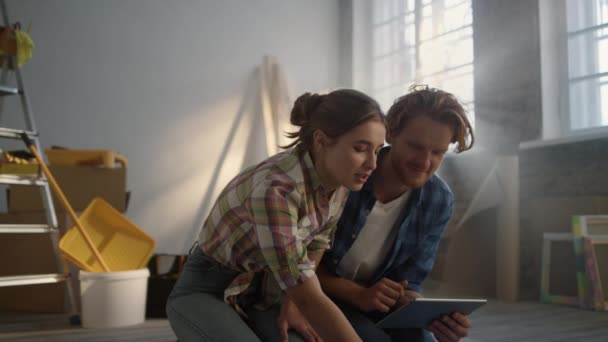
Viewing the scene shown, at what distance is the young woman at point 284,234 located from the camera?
948 mm

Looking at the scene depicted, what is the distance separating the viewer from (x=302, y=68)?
4438 millimetres

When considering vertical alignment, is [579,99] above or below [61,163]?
above

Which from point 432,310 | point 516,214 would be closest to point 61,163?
point 432,310

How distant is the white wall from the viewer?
3309 mm

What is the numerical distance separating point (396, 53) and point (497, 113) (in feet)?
4.36

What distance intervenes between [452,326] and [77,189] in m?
1.92

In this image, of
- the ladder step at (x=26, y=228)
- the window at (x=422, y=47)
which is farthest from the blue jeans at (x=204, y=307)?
the window at (x=422, y=47)

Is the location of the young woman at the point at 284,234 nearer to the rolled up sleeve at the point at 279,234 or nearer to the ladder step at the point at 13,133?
the rolled up sleeve at the point at 279,234

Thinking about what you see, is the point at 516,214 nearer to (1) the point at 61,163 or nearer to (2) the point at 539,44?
(2) the point at 539,44

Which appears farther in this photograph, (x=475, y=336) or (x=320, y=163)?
(x=475, y=336)

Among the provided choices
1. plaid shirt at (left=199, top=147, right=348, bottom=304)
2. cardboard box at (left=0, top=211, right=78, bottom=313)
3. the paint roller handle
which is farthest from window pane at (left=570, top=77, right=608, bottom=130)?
cardboard box at (left=0, top=211, right=78, bottom=313)

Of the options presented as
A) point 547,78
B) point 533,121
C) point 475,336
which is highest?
point 547,78

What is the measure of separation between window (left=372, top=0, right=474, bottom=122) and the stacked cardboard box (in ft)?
6.71

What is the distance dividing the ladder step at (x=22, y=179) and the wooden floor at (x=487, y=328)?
557mm
